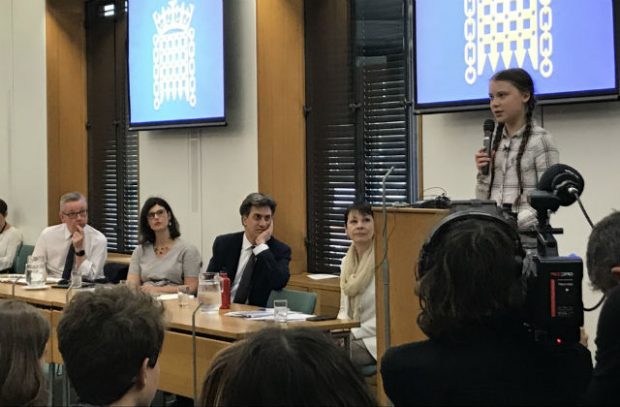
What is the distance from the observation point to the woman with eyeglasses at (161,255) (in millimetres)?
6398

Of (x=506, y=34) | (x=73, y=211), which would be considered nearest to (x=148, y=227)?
(x=73, y=211)

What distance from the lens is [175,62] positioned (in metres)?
7.69

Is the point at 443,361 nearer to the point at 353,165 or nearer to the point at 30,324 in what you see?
the point at 30,324

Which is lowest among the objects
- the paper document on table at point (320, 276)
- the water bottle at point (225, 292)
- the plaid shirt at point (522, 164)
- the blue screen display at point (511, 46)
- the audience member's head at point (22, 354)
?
the paper document on table at point (320, 276)

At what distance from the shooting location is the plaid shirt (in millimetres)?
3885

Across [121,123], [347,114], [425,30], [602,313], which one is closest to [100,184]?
[121,123]

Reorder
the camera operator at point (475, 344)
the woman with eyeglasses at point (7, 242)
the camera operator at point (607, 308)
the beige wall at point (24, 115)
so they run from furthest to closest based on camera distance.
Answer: the beige wall at point (24, 115) < the woman with eyeglasses at point (7, 242) < the camera operator at point (607, 308) < the camera operator at point (475, 344)

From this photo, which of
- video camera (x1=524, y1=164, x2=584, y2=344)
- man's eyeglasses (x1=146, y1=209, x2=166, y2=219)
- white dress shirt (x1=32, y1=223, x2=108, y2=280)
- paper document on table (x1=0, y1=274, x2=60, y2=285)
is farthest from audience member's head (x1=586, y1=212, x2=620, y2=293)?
white dress shirt (x1=32, y1=223, x2=108, y2=280)

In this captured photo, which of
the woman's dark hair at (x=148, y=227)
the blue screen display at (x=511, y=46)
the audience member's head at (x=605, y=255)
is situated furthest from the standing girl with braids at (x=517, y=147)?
the woman's dark hair at (x=148, y=227)

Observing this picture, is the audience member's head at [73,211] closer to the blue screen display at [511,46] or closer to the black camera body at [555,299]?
the blue screen display at [511,46]

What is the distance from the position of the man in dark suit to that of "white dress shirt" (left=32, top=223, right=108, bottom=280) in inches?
59.3

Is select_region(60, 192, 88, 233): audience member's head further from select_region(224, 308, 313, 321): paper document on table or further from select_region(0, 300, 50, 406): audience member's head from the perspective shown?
select_region(0, 300, 50, 406): audience member's head

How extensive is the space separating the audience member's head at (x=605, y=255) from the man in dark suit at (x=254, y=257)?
348 cm

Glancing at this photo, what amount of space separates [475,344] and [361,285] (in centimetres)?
316
